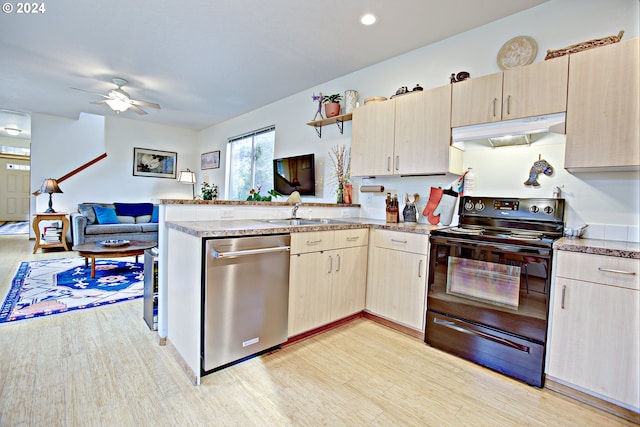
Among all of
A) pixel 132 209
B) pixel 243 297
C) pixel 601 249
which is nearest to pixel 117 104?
pixel 132 209

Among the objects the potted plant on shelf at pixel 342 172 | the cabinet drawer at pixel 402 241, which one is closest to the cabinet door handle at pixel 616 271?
the cabinet drawer at pixel 402 241

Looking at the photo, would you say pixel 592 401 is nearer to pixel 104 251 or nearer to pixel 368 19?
pixel 368 19

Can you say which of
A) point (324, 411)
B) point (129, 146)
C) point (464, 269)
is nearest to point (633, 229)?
→ point (464, 269)

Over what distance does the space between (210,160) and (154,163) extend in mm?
1303

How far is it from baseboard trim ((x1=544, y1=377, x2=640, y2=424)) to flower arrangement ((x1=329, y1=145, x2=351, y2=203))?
2380 mm

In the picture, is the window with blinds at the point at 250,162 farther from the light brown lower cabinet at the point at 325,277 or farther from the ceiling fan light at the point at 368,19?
the light brown lower cabinet at the point at 325,277

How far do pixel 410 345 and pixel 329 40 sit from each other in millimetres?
2811

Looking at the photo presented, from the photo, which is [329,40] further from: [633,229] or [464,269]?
[633,229]

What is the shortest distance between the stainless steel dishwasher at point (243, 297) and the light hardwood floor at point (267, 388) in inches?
5.6

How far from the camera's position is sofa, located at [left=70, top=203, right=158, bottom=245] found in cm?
498

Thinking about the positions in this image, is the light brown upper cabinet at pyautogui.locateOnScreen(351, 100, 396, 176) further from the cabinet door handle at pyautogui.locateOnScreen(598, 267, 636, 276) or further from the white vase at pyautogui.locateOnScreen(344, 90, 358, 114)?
the cabinet door handle at pyautogui.locateOnScreen(598, 267, 636, 276)

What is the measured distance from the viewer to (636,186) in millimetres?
1861

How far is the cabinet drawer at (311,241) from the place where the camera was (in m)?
2.13

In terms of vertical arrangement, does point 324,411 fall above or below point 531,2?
below
